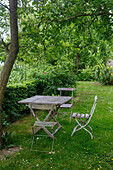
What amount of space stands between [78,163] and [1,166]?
1566 mm

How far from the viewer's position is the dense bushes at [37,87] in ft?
19.0

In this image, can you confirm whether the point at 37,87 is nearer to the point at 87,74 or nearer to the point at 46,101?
the point at 46,101

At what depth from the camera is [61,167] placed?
340 centimetres

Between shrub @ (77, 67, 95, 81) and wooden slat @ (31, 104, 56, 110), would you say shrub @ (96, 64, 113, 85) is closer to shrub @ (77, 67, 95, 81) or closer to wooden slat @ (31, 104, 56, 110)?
shrub @ (77, 67, 95, 81)

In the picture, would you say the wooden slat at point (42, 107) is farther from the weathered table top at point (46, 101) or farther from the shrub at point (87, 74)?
the shrub at point (87, 74)

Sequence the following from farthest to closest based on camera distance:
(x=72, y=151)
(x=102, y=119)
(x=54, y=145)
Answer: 1. (x=102, y=119)
2. (x=54, y=145)
3. (x=72, y=151)

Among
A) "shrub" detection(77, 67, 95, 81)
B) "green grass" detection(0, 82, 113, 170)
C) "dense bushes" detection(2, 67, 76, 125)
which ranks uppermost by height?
"dense bushes" detection(2, 67, 76, 125)

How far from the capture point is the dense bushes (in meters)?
5.78

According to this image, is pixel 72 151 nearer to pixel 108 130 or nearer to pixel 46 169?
pixel 46 169

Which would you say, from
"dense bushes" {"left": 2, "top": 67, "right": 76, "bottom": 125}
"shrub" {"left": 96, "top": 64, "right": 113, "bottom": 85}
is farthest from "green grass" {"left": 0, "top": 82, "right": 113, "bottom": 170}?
"shrub" {"left": 96, "top": 64, "right": 113, "bottom": 85}

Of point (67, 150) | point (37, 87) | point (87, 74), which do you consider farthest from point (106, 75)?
point (67, 150)

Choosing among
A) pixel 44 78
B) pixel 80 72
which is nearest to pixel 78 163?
pixel 44 78

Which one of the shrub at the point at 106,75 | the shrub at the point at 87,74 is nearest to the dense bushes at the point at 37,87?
the shrub at the point at 106,75

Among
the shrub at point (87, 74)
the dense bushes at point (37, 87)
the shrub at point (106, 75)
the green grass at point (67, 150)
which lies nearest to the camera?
the green grass at point (67, 150)
